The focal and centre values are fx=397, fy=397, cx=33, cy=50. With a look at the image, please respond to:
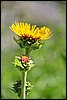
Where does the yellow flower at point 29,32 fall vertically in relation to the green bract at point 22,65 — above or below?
above

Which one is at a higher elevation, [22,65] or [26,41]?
[26,41]

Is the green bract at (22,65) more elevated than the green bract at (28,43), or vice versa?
the green bract at (28,43)

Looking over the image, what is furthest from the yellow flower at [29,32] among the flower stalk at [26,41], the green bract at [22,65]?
the green bract at [22,65]

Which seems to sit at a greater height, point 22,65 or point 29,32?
point 29,32

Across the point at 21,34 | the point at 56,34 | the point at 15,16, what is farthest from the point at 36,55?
the point at 21,34

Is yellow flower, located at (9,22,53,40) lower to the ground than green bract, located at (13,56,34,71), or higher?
higher

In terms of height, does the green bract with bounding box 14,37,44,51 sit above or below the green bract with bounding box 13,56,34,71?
above

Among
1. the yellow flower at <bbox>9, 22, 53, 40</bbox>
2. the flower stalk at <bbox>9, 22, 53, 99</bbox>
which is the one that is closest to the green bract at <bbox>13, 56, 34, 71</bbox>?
the flower stalk at <bbox>9, 22, 53, 99</bbox>

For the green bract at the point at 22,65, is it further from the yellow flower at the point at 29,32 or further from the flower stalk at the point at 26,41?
the yellow flower at the point at 29,32

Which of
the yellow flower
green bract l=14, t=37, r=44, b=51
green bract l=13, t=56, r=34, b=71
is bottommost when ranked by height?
green bract l=13, t=56, r=34, b=71

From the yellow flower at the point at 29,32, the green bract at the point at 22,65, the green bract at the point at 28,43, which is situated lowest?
the green bract at the point at 22,65

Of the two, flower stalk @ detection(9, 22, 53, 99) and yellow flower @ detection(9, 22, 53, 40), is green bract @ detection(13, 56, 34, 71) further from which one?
yellow flower @ detection(9, 22, 53, 40)
